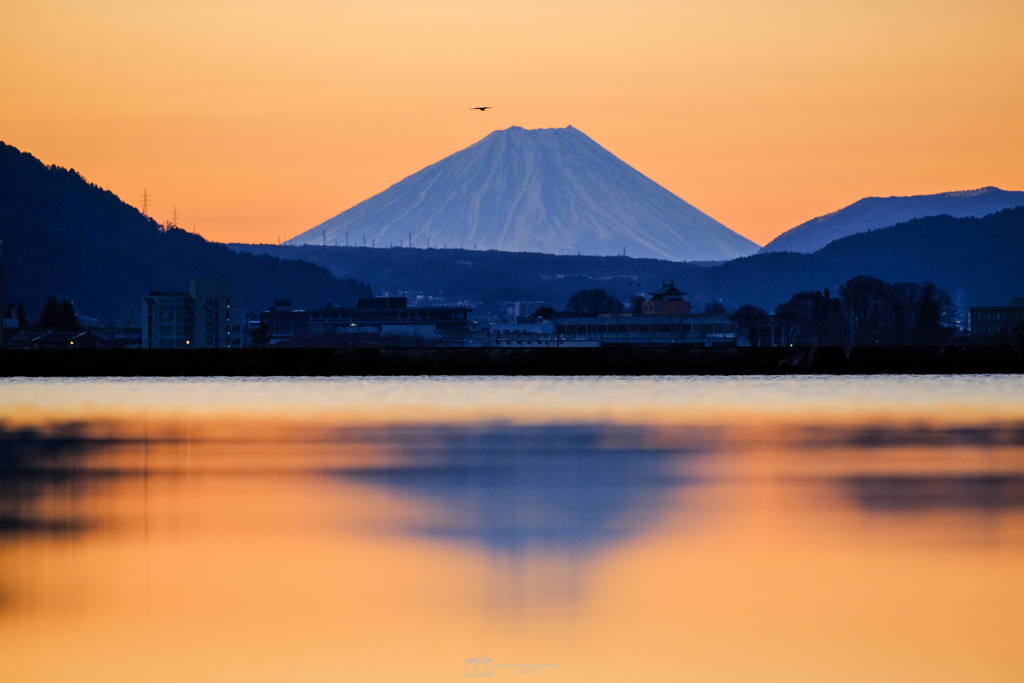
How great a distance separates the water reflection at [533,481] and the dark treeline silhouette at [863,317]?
10186cm

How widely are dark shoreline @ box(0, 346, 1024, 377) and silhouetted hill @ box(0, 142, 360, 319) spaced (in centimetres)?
9846

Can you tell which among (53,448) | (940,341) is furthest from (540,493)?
(940,341)

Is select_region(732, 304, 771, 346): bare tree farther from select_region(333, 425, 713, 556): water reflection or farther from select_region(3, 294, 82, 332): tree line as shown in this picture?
select_region(333, 425, 713, 556): water reflection

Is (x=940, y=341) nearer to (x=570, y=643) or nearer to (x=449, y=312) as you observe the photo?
(x=449, y=312)

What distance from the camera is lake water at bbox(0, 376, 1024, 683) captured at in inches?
294

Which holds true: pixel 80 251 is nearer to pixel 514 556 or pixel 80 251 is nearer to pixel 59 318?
pixel 59 318

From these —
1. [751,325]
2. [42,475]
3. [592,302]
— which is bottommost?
[42,475]

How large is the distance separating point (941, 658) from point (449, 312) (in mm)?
→ 120938

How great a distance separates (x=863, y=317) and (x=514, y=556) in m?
121

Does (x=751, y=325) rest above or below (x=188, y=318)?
below

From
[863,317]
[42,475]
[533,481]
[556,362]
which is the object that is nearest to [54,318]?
[863,317]

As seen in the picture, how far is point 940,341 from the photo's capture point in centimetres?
11700

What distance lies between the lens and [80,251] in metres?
161

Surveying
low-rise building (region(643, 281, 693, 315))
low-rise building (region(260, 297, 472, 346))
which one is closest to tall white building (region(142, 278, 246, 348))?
low-rise building (region(260, 297, 472, 346))
